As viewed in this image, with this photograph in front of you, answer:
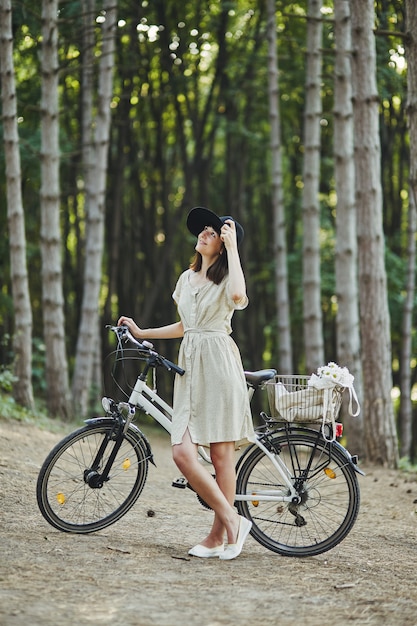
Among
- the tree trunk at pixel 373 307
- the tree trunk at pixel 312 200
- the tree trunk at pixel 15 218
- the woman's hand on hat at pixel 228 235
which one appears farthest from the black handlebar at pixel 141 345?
the tree trunk at pixel 312 200

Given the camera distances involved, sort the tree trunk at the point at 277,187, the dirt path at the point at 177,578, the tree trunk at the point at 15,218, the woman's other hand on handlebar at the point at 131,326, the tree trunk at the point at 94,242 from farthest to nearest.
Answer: the tree trunk at the point at 277,187, the tree trunk at the point at 94,242, the tree trunk at the point at 15,218, the woman's other hand on handlebar at the point at 131,326, the dirt path at the point at 177,578

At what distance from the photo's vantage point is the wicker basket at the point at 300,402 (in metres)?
5.15

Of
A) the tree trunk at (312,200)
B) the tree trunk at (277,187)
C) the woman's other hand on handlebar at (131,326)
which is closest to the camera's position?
the woman's other hand on handlebar at (131,326)

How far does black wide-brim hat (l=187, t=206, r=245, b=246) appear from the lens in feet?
17.0

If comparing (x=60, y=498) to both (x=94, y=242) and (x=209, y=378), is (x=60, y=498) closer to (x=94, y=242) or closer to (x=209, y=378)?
(x=209, y=378)

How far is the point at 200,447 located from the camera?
17.2 feet

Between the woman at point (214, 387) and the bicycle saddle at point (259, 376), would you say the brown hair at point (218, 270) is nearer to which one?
the woman at point (214, 387)

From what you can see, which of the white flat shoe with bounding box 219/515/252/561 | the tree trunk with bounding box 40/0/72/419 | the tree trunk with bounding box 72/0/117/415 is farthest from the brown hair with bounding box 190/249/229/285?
the tree trunk with bounding box 72/0/117/415

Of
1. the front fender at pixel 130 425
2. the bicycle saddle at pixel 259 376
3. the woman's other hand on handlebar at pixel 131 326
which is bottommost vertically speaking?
the front fender at pixel 130 425

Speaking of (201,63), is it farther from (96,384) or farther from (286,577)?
(286,577)

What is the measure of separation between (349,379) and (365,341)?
16.4 feet

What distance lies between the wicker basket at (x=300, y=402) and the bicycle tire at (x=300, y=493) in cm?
22

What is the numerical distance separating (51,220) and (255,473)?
7.26 metres

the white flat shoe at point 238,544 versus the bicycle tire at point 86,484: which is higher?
the bicycle tire at point 86,484
